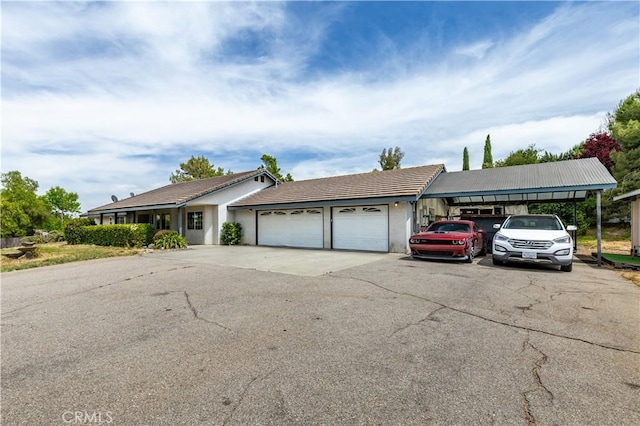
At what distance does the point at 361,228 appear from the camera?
15438 millimetres

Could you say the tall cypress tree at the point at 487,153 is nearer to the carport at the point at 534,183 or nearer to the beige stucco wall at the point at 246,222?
the carport at the point at 534,183

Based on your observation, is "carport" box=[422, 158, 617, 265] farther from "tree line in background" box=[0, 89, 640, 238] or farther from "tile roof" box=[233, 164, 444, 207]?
"tree line in background" box=[0, 89, 640, 238]

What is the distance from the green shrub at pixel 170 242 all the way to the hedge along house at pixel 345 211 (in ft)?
12.7

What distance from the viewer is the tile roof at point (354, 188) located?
47.8ft

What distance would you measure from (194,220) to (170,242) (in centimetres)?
385

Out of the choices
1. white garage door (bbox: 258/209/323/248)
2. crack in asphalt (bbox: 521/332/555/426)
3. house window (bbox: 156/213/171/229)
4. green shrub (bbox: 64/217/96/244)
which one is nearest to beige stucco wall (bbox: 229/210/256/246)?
white garage door (bbox: 258/209/323/248)

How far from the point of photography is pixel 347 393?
2768mm

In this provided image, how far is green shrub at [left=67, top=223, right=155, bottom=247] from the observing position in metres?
18.0

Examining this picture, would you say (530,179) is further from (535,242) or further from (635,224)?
(535,242)

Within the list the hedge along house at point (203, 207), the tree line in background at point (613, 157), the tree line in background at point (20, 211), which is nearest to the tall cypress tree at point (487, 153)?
the tree line in background at point (613, 157)

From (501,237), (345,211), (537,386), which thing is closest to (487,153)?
(345,211)

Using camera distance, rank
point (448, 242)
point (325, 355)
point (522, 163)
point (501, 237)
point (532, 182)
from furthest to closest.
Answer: point (522, 163)
point (532, 182)
point (448, 242)
point (501, 237)
point (325, 355)

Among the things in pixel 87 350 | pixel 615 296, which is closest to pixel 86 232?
pixel 87 350

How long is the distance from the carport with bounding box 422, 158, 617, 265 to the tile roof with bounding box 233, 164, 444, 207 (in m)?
0.78
